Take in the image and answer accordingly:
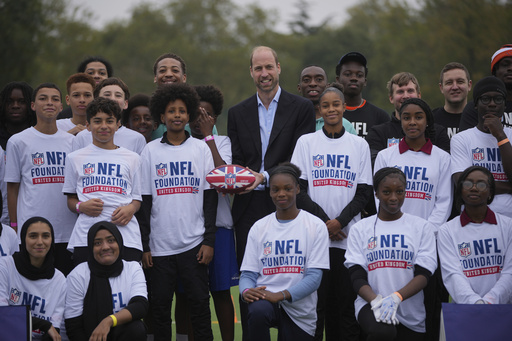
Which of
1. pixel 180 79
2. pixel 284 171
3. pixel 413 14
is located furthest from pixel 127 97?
pixel 413 14

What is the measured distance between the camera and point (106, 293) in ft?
20.0

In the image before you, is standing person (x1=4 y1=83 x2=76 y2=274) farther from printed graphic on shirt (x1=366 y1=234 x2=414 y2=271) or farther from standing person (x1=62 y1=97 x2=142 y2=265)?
printed graphic on shirt (x1=366 y1=234 x2=414 y2=271)

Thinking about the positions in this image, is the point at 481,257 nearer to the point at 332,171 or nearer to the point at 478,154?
the point at 478,154

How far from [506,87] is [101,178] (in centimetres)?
397

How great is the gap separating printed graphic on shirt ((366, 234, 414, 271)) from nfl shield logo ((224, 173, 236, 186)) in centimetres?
133

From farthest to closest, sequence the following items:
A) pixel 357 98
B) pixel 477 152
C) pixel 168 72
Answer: pixel 357 98 → pixel 168 72 → pixel 477 152

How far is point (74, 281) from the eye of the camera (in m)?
6.14

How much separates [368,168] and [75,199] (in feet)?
8.66

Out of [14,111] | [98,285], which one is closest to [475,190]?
[98,285]

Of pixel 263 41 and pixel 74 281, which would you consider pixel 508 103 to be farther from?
pixel 263 41

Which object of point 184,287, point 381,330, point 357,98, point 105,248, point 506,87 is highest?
point 357,98

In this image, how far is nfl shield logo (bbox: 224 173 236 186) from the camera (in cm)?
644

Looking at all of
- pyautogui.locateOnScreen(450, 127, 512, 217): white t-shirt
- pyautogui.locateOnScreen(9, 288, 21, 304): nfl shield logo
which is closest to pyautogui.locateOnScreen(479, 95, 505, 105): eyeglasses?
pyautogui.locateOnScreen(450, 127, 512, 217): white t-shirt

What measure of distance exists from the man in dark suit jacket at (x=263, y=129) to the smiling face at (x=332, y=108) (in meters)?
0.33
